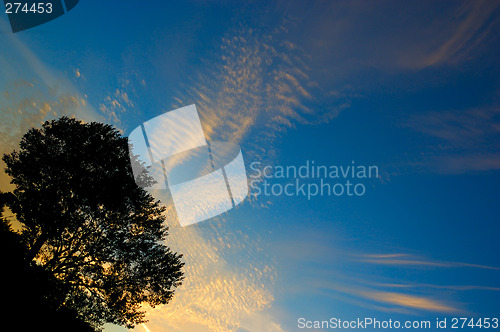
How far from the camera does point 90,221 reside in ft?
61.2

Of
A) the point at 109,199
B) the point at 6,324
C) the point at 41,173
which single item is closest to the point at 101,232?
the point at 109,199

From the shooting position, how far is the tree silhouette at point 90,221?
17609mm

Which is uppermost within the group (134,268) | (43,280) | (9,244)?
(134,268)

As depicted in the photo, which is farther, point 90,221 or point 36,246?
point 90,221

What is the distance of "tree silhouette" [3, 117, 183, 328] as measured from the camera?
17.6m

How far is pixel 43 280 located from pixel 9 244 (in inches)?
138

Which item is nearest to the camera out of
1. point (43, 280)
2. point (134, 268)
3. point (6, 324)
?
point (6, 324)

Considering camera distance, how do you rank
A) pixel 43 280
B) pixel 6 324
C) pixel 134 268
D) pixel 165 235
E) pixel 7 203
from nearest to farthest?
pixel 6 324
pixel 43 280
pixel 7 203
pixel 134 268
pixel 165 235

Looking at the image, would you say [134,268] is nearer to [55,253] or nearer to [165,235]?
[165,235]

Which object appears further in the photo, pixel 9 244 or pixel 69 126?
pixel 69 126

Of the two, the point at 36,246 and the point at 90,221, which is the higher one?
the point at 90,221

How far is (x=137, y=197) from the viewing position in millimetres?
19438

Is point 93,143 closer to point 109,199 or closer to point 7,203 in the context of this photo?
point 109,199

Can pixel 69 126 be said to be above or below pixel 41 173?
above
